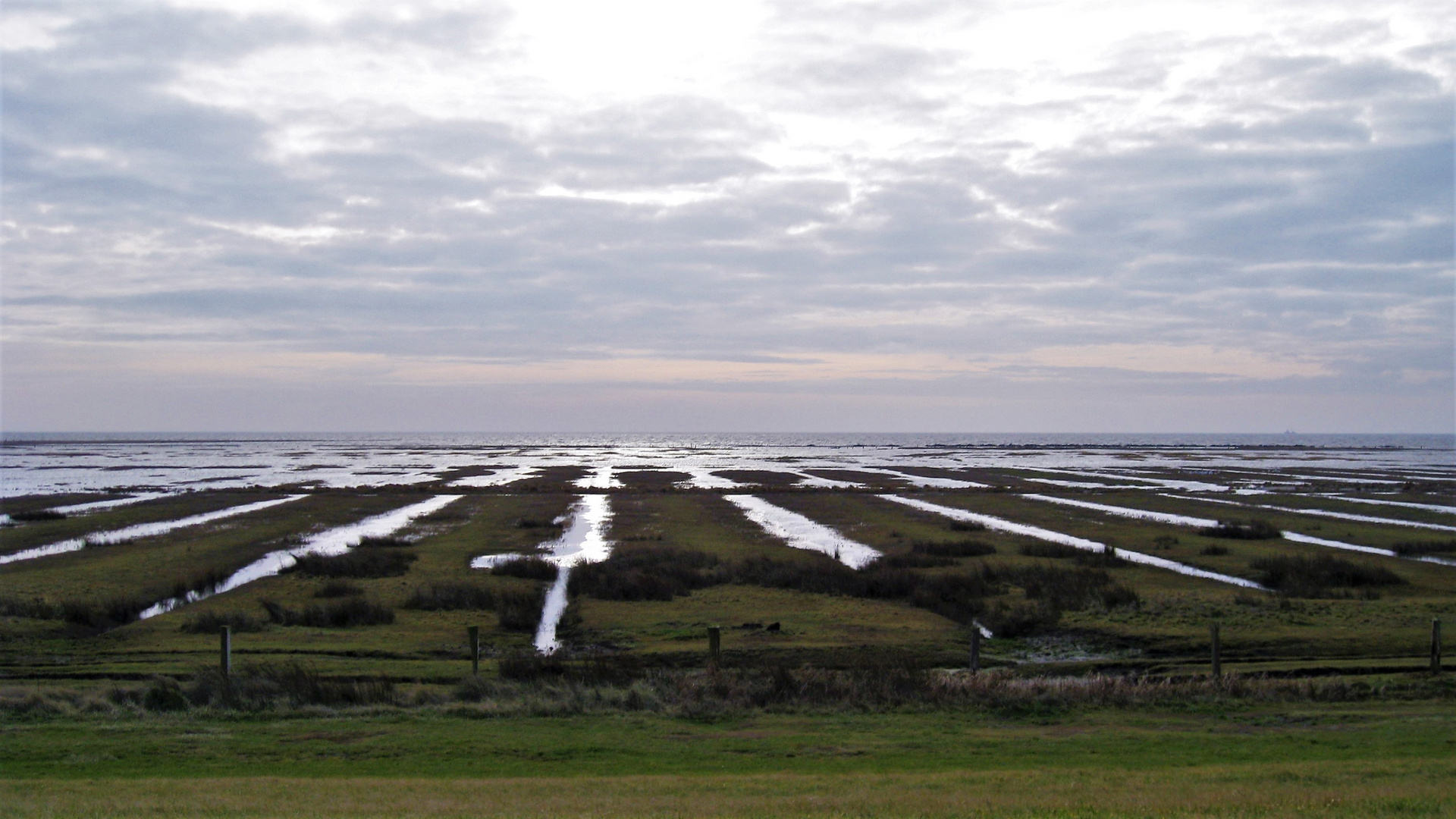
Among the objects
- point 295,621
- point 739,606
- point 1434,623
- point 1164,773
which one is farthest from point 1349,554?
point 295,621

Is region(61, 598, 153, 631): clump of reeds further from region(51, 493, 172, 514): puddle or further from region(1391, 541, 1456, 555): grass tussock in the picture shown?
region(1391, 541, 1456, 555): grass tussock

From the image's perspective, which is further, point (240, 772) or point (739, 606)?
point (739, 606)

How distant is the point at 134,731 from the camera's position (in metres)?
13.5

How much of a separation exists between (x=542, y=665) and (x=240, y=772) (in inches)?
251

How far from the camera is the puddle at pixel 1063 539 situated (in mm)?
31773

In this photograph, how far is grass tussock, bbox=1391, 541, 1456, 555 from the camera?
37000mm

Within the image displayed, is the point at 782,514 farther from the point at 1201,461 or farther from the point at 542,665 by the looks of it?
the point at 1201,461

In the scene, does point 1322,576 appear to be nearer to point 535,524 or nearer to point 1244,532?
point 1244,532

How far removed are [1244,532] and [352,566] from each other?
37.5 meters

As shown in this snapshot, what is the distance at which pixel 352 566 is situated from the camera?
32.3 meters

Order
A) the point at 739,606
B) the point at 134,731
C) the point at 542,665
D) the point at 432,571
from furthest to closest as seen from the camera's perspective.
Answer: the point at 432,571 < the point at 739,606 < the point at 542,665 < the point at 134,731

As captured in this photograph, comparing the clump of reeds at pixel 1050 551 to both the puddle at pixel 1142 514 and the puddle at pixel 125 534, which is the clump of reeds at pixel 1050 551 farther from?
the puddle at pixel 125 534

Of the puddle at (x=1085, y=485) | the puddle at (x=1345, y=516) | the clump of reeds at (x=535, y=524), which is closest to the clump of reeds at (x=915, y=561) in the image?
the clump of reeds at (x=535, y=524)

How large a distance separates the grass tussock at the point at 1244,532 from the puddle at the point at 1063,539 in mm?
5881
